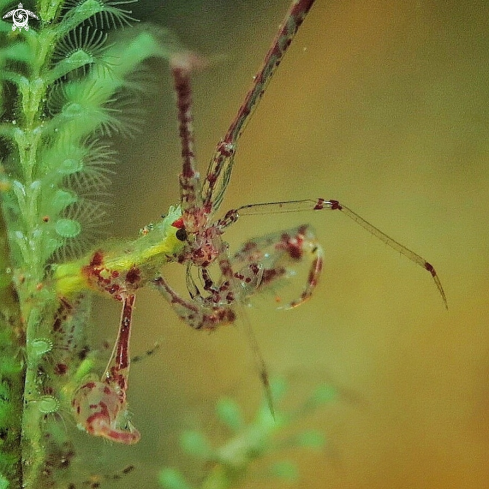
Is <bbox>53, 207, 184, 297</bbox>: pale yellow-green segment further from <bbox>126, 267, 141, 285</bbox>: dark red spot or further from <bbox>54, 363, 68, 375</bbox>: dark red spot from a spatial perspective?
<bbox>54, 363, 68, 375</bbox>: dark red spot

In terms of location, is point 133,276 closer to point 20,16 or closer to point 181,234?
point 181,234

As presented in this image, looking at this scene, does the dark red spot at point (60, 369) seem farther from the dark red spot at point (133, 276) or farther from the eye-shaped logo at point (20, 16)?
the eye-shaped logo at point (20, 16)

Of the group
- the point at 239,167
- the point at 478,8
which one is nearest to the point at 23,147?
the point at 239,167

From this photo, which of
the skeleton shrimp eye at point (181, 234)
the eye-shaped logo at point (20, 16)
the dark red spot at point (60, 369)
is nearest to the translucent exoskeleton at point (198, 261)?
the skeleton shrimp eye at point (181, 234)

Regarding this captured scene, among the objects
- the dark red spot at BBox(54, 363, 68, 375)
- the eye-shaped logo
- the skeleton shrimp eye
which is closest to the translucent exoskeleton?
the skeleton shrimp eye

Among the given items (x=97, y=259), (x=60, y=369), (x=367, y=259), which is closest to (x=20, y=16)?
(x=97, y=259)

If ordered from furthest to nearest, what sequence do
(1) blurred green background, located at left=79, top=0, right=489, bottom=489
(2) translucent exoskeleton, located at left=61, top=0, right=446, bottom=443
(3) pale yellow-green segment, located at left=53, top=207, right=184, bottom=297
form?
1. (1) blurred green background, located at left=79, top=0, right=489, bottom=489
2. (3) pale yellow-green segment, located at left=53, top=207, right=184, bottom=297
3. (2) translucent exoskeleton, located at left=61, top=0, right=446, bottom=443
